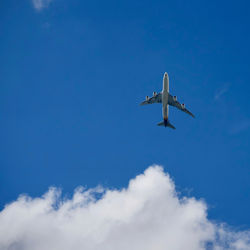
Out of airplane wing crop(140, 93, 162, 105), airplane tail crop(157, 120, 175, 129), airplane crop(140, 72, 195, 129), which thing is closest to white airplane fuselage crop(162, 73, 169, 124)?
airplane crop(140, 72, 195, 129)

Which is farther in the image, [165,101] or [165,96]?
[165,101]

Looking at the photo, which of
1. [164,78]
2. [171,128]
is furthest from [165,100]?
[171,128]

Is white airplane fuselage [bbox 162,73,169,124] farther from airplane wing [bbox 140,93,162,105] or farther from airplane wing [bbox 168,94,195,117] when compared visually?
→ airplane wing [bbox 140,93,162,105]

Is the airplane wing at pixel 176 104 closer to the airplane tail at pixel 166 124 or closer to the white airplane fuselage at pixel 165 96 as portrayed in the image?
the white airplane fuselage at pixel 165 96

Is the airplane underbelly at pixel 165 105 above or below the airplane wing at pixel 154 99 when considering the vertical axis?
below

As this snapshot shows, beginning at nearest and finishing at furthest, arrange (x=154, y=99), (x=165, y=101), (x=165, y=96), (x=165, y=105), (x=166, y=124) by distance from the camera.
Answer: (x=165, y=96)
(x=165, y=101)
(x=165, y=105)
(x=154, y=99)
(x=166, y=124)

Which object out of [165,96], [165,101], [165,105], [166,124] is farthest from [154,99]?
[166,124]

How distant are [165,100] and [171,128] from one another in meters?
20.6

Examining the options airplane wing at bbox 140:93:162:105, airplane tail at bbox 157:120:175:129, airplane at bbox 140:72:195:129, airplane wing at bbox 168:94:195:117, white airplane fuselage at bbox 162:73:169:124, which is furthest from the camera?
airplane tail at bbox 157:120:175:129

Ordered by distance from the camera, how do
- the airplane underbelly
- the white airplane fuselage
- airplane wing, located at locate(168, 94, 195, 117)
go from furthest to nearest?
1. airplane wing, located at locate(168, 94, 195, 117)
2. the airplane underbelly
3. the white airplane fuselage

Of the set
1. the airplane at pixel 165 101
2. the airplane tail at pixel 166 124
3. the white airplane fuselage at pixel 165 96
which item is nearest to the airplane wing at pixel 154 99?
the airplane at pixel 165 101

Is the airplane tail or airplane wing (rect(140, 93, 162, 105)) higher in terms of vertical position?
airplane wing (rect(140, 93, 162, 105))

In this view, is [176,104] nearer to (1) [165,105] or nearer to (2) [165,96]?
(1) [165,105]

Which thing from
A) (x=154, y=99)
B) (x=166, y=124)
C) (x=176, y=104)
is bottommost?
(x=166, y=124)
